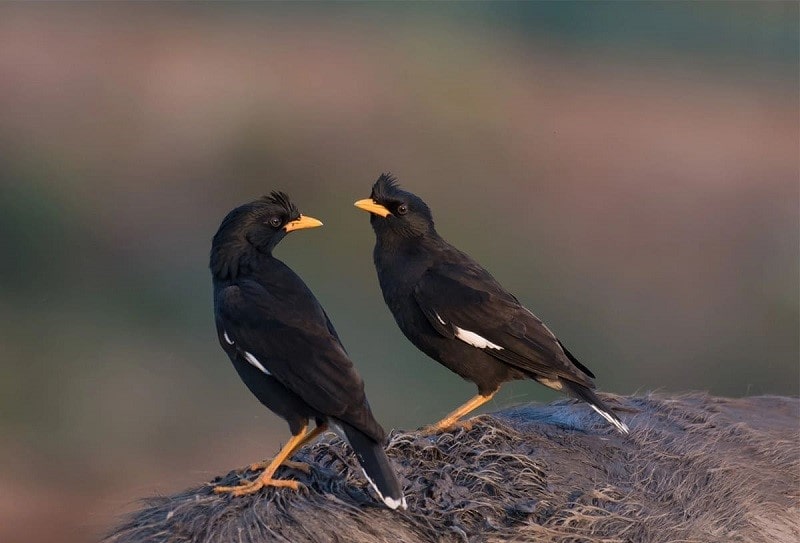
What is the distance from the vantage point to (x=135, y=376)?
2152cm

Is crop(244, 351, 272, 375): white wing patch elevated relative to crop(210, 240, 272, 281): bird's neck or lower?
lower

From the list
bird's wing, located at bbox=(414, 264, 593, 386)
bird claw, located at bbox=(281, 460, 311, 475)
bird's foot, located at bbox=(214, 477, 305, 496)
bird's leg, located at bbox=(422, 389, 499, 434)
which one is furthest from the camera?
bird's wing, located at bbox=(414, 264, 593, 386)

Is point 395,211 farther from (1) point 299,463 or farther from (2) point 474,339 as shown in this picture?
(1) point 299,463

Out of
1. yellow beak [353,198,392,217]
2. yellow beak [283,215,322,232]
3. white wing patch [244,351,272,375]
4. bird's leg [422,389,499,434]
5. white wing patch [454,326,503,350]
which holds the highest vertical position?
yellow beak [353,198,392,217]

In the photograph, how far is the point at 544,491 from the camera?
6.70 meters

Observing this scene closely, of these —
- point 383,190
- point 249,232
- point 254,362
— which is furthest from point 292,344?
point 383,190

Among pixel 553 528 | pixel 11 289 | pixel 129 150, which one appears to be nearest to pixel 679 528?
pixel 553 528

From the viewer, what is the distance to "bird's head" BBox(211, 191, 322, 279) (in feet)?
26.4

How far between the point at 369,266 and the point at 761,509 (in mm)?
16624

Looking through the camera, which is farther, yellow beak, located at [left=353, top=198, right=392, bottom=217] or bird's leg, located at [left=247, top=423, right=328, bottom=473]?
yellow beak, located at [left=353, top=198, right=392, bottom=217]

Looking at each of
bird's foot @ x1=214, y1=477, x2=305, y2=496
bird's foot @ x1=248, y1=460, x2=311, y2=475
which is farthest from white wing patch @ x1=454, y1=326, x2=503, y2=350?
bird's foot @ x1=214, y1=477, x2=305, y2=496

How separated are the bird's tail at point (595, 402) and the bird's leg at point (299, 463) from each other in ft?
5.88

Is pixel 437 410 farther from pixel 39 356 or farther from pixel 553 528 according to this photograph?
pixel 553 528

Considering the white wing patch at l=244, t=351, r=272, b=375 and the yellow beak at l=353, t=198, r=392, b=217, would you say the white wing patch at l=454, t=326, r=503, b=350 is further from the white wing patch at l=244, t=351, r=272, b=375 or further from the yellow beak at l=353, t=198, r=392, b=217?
the white wing patch at l=244, t=351, r=272, b=375
